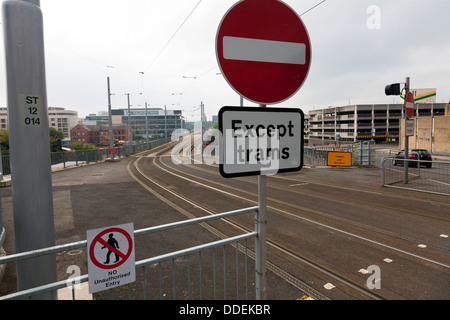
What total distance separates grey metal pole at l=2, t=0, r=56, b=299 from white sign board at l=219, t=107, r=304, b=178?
4.99 ft

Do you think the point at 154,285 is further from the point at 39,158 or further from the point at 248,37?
the point at 248,37

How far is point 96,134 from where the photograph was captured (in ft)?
436

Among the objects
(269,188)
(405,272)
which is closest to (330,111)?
(269,188)

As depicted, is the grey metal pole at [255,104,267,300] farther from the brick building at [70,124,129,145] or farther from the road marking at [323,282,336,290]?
the brick building at [70,124,129,145]

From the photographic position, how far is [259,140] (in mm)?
1813

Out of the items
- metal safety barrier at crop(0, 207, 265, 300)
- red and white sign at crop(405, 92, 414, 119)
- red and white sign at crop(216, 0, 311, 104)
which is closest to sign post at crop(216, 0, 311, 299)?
red and white sign at crop(216, 0, 311, 104)

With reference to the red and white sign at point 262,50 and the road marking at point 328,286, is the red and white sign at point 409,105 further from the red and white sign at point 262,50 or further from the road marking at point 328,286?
the red and white sign at point 262,50

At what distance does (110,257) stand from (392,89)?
42.2 ft

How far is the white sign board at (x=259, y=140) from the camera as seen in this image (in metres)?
1.72

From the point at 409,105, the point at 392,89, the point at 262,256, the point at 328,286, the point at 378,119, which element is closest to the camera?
the point at 262,256

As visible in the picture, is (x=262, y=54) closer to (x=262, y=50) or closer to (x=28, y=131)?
(x=262, y=50)

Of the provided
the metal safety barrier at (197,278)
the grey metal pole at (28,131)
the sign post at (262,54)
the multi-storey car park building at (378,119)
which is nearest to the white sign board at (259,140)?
the sign post at (262,54)

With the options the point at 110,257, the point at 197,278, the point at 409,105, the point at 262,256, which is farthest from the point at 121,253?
the point at 409,105

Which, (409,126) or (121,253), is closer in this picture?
(121,253)
